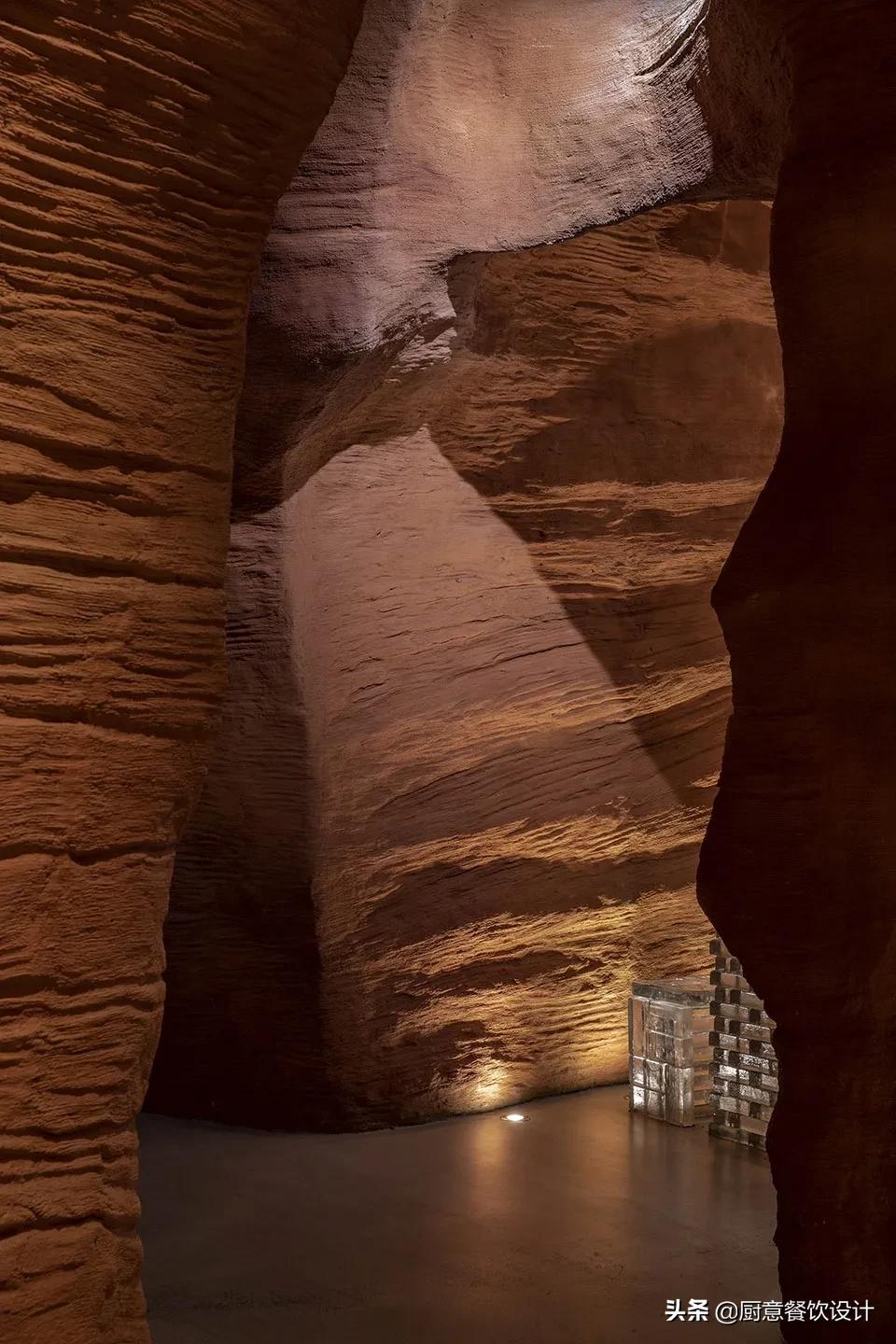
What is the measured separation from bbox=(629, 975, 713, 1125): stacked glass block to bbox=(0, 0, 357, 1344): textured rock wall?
4065mm

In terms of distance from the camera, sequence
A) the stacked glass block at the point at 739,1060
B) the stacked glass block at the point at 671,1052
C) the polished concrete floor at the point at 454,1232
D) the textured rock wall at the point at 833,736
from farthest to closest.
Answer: the stacked glass block at the point at 671,1052
the stacked glass block at the point at 739,1060
the polished concrete floor at the point at 454,1232
the textured rock wall at the point at 833,736

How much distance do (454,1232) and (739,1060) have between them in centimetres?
173

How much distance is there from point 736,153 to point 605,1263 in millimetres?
4292

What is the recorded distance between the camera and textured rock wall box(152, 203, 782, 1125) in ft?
20.0

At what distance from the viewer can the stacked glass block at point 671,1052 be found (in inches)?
252

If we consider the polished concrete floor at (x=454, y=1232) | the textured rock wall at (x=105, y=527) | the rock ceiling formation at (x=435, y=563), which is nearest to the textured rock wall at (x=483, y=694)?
the rock ceiling formation at (x=435, y=563)

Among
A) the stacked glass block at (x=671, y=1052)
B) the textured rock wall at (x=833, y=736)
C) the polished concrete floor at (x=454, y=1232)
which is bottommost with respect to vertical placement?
the polished concrete floor at (x=454, y=1232)

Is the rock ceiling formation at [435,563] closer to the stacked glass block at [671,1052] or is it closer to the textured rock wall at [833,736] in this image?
the textured rock wall at [833,736]

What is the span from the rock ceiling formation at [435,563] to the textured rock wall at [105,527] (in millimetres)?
10

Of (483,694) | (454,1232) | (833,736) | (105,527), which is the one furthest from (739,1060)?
(105,527)

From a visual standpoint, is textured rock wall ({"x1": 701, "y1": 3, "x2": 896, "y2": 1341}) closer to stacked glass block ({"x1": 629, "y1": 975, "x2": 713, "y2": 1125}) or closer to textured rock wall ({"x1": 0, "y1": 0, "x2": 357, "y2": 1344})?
textured rock wall ({"x1": 0, "y1": 0, "x2": 357, "y2": 1344})

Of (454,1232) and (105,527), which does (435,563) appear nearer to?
(454,1232)

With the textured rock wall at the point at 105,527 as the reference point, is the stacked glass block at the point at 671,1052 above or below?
below

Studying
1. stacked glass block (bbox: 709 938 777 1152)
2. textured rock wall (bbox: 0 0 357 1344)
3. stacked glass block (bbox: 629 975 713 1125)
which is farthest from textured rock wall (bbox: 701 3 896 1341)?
stacked glass block (bbox: 629 975 713 1125)
